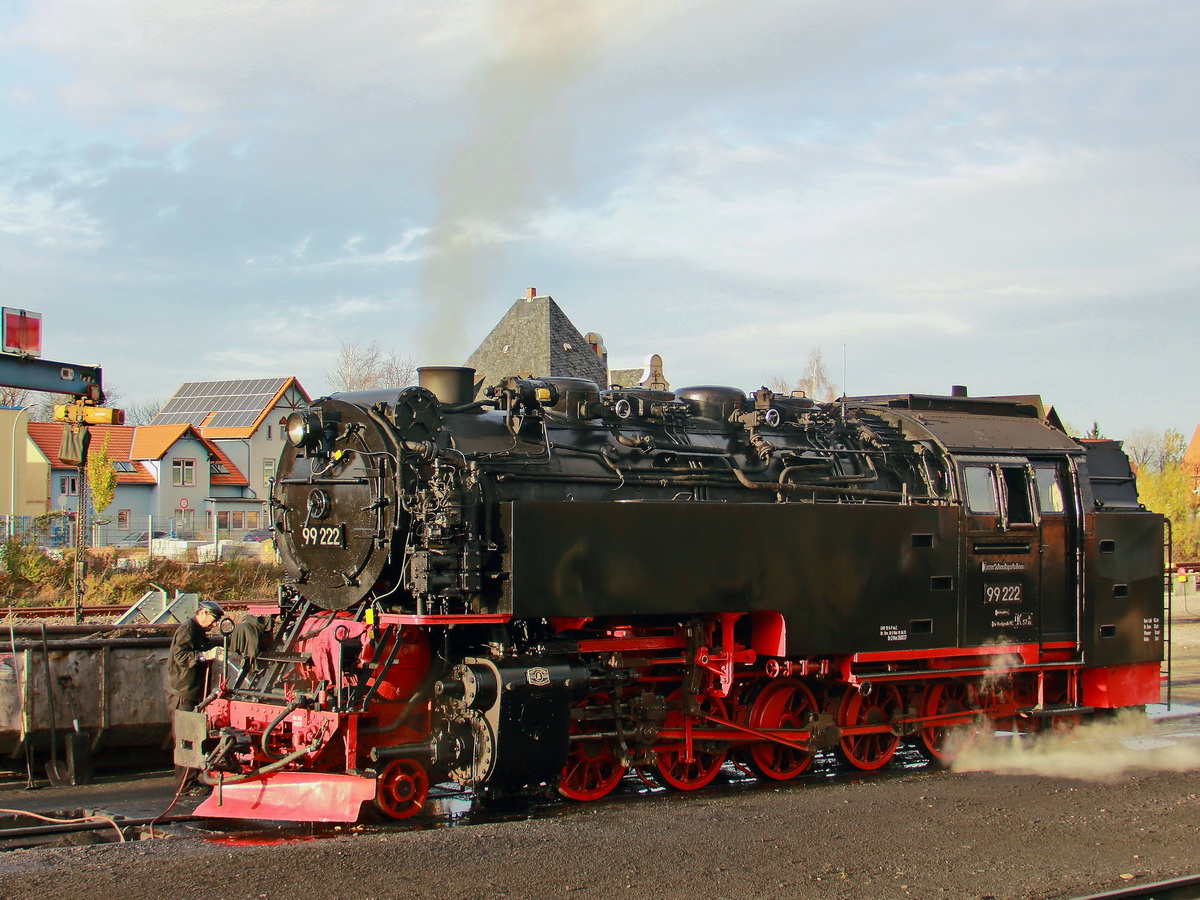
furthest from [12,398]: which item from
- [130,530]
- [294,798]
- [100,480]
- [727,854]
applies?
[727,854]

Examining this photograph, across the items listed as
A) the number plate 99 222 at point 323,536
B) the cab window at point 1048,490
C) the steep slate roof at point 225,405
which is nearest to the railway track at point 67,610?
the number plate 99 222 at point 323,536

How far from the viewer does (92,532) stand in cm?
2684

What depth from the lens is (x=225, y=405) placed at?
167 feet

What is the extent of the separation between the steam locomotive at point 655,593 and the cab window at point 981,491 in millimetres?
24

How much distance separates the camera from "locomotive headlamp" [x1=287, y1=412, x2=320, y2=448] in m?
7.88

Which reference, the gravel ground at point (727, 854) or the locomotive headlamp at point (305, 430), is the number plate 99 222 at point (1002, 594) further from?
the locomotive headlamp at point (305, 430)

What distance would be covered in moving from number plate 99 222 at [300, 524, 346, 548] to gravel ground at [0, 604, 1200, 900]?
6.58 ft

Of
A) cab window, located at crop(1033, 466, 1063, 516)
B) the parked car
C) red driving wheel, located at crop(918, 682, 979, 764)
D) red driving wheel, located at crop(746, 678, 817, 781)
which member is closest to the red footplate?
red driving wheel, located at crop(918, 682, 979, 764)

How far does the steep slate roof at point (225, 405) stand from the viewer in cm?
4906

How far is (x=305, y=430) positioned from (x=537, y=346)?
897 inches

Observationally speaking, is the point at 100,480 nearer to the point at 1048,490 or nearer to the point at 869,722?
the point at 869,722

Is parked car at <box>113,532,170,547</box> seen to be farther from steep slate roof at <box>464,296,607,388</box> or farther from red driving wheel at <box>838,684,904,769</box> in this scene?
red driving wheel at <box>838,684,904,769</box>

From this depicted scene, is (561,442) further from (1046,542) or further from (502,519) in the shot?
(1046,542)

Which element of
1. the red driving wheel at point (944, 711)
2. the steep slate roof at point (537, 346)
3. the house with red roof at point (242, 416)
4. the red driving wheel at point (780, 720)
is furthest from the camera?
the house with red roof at point (242, 416)
